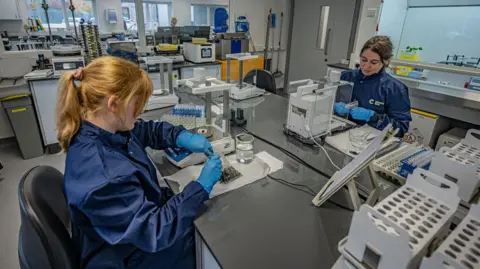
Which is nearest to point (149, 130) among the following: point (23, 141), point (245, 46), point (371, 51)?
point (371, 51)

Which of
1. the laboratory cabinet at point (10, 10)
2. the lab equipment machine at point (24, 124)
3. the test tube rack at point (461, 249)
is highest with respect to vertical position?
the laboratory cabinet at point (10, 10)

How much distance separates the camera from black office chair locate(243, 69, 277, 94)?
2834mm

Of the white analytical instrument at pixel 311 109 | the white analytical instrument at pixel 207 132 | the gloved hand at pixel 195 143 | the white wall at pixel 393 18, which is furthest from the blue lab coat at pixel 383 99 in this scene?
the white wall at pixel 393 18

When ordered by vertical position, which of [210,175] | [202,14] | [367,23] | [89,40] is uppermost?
[202,14]

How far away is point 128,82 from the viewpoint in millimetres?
908

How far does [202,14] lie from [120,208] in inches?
326

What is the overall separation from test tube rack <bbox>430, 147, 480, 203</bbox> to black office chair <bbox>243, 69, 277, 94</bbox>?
1.96 meters

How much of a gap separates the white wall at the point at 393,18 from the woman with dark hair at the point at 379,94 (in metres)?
2.66

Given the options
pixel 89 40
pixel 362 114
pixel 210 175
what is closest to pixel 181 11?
pixel 89 40

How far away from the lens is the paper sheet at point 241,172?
1.13 meters

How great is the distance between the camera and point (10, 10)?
4.68m

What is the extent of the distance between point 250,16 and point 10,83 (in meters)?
3.52

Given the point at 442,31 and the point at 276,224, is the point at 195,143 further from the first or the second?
the point at 442,31

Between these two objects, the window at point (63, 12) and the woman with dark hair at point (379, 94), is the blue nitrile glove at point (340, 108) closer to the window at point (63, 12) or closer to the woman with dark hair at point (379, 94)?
the woman with dark hair at point (379, 94)
